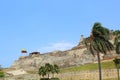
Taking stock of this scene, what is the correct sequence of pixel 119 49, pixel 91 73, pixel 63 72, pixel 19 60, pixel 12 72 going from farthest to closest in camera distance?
pixel 19 60 < pixel 12 72 < pixel 63 72 < pixel 91 73 < pixel 119 49

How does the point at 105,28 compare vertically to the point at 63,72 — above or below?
above

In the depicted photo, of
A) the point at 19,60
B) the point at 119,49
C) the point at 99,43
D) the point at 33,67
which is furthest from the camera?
the point at 19,60

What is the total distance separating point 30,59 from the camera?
435ft

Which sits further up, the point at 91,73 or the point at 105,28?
the point at 105,28

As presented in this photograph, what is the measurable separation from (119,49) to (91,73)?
24.1 metres

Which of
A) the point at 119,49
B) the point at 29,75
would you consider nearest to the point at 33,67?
the point at 29,75

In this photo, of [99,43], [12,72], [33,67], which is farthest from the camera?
[33,67]

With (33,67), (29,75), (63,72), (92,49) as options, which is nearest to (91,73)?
(63,72)

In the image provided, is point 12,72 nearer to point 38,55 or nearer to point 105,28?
point 38,55

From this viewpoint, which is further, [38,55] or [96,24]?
[38,55]

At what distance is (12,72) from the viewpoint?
11375 centimetres

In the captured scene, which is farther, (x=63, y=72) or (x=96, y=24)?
(x=63, y=72)

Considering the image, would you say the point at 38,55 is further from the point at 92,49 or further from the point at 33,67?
the point at 92,49

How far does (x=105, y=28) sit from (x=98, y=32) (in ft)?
4.33
